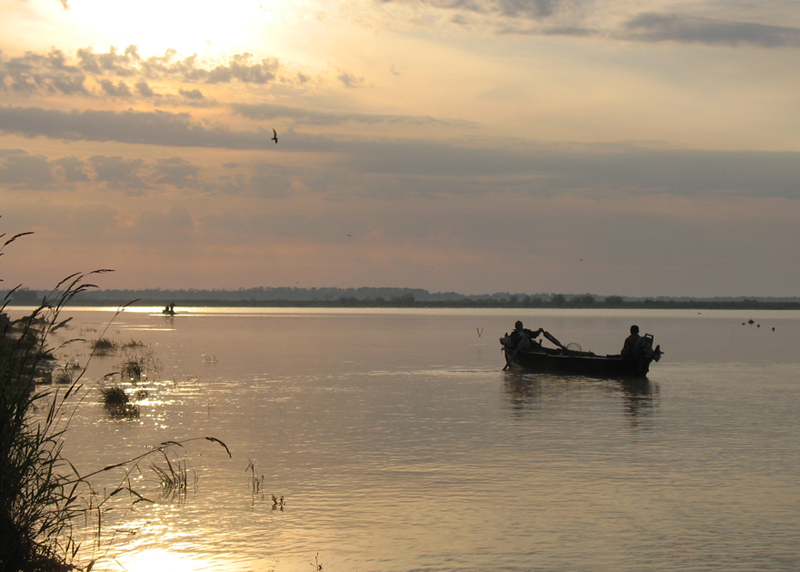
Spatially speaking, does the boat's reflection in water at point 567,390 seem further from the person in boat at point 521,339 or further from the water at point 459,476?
the person in boat at point 521,339

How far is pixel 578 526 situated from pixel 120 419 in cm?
1455

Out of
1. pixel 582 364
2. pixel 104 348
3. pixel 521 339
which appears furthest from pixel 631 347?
pixel 104 348

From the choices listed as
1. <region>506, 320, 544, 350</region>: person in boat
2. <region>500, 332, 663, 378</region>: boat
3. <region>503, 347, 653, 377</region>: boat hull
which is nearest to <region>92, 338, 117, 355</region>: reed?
<region>506, 320, 544, 350</region>: person in boat

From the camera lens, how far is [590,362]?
3447 centimetres

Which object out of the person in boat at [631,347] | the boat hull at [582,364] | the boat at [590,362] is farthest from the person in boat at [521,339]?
the person in boat at [631,347]

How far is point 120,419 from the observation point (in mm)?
22734

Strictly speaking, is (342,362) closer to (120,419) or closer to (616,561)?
(120,419)

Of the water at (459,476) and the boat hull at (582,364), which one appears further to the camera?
the boat hull at (582,364)

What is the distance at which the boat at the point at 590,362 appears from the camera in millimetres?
33625

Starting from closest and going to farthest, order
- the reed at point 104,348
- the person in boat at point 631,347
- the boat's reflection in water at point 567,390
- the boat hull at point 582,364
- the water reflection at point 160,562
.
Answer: the water reflection at point 160,562, the boat's reflection in water at point 567,390, the person in boat at point 631,347, the boat hull at point 582,364, the reed at point 104,348

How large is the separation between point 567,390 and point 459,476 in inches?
660

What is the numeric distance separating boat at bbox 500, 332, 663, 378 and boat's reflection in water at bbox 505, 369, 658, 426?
37 centimetres

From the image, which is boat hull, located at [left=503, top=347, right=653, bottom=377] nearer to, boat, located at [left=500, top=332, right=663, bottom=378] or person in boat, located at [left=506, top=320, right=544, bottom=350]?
boat, located at [left=500, top=332, right=663, bottom=378]

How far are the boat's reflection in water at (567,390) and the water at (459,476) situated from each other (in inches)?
6.0
